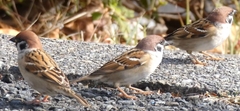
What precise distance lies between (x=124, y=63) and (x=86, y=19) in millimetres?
3148

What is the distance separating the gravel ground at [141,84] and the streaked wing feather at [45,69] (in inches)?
8.0

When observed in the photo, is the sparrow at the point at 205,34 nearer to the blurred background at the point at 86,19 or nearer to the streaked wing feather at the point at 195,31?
the streaked wing feather at the point at 195,31

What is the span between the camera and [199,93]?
494cm

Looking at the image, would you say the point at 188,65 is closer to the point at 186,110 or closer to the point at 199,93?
the point at 199,93

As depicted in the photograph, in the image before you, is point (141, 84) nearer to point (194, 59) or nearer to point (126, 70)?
point (126, 70)

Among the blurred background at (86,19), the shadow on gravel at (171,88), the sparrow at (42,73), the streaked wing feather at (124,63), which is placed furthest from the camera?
the blurred background at (86,19)

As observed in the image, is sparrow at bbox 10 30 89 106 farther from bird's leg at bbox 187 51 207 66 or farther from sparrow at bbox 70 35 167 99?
bird's leg at bbox 187 51 207 66

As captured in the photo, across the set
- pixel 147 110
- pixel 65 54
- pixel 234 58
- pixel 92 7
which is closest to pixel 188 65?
pixel 234 58

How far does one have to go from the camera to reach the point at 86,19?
7809 millimetres

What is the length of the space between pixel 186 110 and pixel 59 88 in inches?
34.7

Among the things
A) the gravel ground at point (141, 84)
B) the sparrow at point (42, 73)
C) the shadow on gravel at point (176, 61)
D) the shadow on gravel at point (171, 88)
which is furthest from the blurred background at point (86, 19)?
the sparrow at point (42, 73)

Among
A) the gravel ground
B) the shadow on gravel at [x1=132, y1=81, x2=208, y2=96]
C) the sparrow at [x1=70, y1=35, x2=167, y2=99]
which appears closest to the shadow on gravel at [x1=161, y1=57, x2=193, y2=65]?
the gravel ground

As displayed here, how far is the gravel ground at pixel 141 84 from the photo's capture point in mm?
4473

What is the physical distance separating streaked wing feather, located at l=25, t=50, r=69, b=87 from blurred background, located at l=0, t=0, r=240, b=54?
2.78 m
